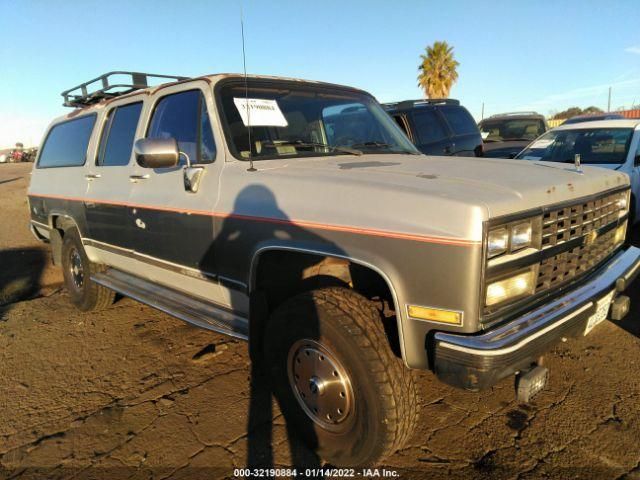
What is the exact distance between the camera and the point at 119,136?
4051 millimetres

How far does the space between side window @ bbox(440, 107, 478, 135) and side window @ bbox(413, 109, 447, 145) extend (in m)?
0.28

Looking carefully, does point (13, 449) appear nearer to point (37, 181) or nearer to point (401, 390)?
point (401, 390)

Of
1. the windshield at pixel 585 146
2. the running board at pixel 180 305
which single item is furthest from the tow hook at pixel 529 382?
the windshield at pixel 585 146

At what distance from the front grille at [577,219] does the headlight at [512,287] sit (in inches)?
7.0

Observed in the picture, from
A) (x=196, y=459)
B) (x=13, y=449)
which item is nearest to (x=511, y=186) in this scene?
(x=196, y=459)

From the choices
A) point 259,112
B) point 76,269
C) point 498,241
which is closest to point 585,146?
point 259,112

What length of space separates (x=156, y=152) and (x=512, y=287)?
6.90ft

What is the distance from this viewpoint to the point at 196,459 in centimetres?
256

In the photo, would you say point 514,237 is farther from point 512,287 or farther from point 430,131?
point 430,131

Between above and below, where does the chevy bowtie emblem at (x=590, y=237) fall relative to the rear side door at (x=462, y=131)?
below

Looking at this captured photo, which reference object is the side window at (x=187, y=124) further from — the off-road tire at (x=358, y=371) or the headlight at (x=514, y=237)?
the headlight at (x=514, y=237)

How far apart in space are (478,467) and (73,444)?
234 centimetres

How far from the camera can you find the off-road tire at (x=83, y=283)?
464 centimetres

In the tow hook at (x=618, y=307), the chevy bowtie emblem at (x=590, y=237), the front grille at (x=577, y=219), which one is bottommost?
the tow hook at (x=618, y=307)
